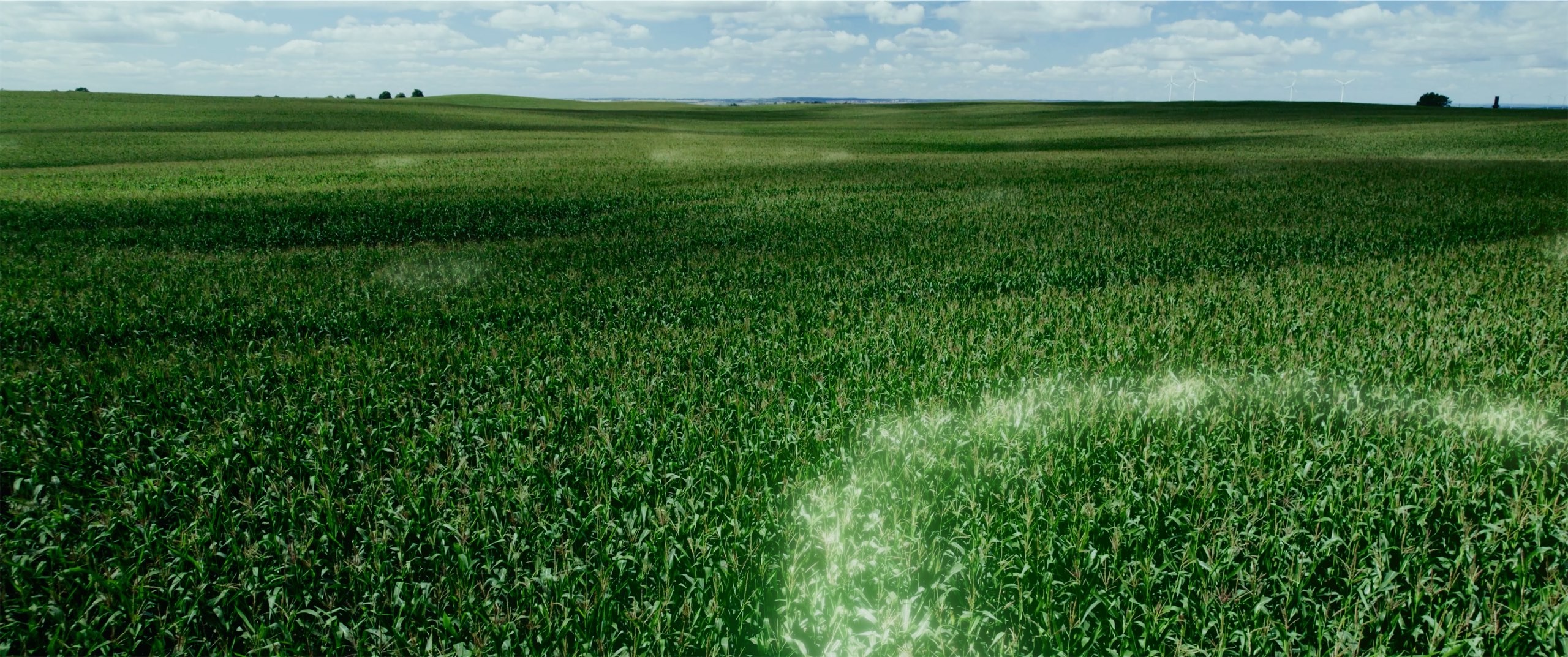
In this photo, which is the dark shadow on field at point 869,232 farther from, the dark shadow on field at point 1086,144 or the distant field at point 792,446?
the dark shadow on field at point 1086,144

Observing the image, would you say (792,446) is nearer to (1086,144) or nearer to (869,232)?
(869,232)

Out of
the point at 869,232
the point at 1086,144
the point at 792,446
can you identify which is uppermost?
the point at 1086,144

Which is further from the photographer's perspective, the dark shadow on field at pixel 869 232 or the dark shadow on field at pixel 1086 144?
the dark shadow on field at pixel 1086 144

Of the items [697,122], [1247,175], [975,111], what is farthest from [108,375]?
[975,111]

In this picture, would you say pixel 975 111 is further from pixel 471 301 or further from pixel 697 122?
pixel 471 301

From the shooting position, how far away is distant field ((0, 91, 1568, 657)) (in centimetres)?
337

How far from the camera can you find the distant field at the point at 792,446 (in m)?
3.37

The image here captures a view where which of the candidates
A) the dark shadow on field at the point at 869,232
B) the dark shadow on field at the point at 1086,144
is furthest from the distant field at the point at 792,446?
the dark shadow on field at the point at 1086,144

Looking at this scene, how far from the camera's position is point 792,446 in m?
5.12

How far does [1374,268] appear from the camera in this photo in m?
10.9

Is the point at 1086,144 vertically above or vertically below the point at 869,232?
above

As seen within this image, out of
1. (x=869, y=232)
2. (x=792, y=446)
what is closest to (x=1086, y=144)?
(x=869, y=232)

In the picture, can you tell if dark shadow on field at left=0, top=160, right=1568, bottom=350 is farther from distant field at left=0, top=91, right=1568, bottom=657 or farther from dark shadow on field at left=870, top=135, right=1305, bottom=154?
dark shadow on field at left=870, top=135, right=1305, bottom=154

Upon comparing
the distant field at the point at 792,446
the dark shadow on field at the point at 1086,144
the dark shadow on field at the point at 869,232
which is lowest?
the distant field at the point at 792,446
